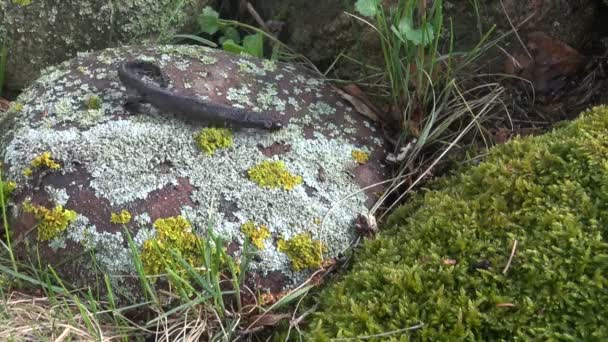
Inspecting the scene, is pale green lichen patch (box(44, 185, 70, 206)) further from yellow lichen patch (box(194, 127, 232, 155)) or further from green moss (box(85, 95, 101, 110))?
yellow lichen patch (box(194, 127, 232, 155))

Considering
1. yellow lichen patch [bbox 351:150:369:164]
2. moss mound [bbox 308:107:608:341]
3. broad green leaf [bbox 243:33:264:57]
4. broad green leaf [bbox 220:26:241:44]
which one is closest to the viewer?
moss mound [bbox 308:107:608:341]

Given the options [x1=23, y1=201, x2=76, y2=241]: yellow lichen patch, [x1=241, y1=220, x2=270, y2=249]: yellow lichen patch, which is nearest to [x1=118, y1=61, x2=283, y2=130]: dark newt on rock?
[x1=241, y1=220, x2=270, y2=249]: yellow lichen patch

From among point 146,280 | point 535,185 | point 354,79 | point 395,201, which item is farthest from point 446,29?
point 146,280

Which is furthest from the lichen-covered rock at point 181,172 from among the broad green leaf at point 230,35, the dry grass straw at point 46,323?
the broad green leaf at point 230,35

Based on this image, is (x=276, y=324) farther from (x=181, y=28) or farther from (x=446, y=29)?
(x=181, y=28)

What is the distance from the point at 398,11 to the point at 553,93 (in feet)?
3.01

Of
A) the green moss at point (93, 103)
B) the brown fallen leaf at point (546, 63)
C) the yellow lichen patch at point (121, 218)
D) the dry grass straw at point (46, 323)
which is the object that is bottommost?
the dry grass straw at point (46, 323)

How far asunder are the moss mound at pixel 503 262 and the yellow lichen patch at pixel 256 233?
13.8 inches

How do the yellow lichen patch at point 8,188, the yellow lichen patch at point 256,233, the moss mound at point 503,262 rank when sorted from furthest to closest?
1. the yellow lichen patch at point 8,188
2. the yellow lichen patch at point 256,233
3. the moss mound at point 503,262

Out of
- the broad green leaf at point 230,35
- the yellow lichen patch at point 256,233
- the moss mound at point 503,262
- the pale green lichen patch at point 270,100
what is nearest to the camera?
the moss mound at point 503,262

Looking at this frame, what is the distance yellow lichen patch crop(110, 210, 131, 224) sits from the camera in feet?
7.48

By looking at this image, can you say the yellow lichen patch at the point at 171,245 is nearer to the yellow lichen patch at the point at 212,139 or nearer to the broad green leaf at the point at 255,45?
the yellow lichen patch at the point at 212,139

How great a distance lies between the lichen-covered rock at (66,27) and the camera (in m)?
3.29

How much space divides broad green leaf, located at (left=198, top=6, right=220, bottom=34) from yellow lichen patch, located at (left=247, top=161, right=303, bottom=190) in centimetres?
112
